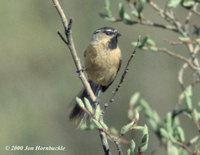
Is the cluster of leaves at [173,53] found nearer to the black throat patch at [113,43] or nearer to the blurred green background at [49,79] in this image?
the black throat patch at [113,43]

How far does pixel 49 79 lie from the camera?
30.0 feet

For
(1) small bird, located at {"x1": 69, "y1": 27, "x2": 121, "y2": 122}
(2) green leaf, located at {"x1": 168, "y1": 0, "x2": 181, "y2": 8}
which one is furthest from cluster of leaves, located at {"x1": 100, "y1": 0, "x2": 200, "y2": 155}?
(1) small bird, located at {"x1": 69, "y1": 27, "x2": 121, "y2": 122}

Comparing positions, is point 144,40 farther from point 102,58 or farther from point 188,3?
point 102,58

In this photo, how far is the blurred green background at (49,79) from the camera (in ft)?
27.9

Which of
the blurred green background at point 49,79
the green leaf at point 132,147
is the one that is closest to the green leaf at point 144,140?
the green leaf at point 132,147

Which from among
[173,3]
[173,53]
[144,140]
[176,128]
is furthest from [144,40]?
[144,140]

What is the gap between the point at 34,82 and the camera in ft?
29.5

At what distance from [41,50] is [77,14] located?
4.56ft

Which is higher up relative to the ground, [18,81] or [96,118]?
[96,118]

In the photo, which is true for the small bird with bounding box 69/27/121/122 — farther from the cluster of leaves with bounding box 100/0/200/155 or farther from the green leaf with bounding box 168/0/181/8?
the green leaf with bounding box 168/0/181/8

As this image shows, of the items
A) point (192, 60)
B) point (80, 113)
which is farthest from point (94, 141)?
point (192, 60)

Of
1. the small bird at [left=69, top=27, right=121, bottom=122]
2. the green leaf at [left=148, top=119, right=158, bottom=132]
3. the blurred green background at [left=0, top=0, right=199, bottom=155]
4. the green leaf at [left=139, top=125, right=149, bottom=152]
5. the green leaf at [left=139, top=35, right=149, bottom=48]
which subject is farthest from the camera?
the blurred green background at [left=0, top=0, right=199, bottom=155]

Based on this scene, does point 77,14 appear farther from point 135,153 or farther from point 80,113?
point 135,153

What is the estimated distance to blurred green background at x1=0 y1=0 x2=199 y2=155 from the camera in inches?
335
